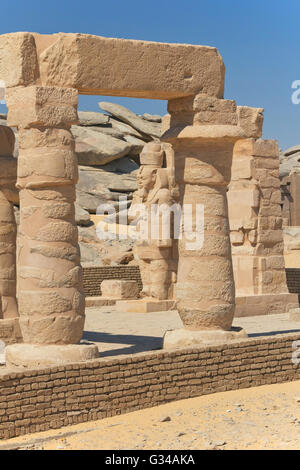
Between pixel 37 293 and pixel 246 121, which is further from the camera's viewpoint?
pixel 246 121

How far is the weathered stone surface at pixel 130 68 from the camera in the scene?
9031 millimetres

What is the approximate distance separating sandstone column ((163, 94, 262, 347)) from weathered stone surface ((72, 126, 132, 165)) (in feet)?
77.6

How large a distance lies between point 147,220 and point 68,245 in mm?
7510

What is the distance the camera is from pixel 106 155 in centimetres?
3416

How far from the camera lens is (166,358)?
8.81m

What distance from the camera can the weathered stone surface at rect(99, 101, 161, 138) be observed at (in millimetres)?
37094

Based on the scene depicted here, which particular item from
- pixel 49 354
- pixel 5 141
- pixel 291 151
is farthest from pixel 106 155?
pixel 49 354

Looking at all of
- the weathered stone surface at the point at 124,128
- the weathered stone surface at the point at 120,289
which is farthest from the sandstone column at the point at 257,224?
the weathered stone surface at the point at 124,128

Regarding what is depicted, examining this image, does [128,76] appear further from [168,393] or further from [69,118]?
[168,393]

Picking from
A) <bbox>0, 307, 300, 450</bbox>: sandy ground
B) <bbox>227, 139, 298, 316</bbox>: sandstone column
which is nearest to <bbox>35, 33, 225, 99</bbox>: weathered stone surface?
<bbox>0, 307, 300, 450</bbox>: sandy ground

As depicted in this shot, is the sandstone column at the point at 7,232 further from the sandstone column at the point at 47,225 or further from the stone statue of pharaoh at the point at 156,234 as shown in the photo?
the stone statue of pharaoh at the point at 156,234

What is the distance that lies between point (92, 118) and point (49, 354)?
27.8 meters

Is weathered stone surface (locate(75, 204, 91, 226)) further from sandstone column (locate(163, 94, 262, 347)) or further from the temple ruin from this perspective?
sandstone column (locate(163, 94, 262, 347))
